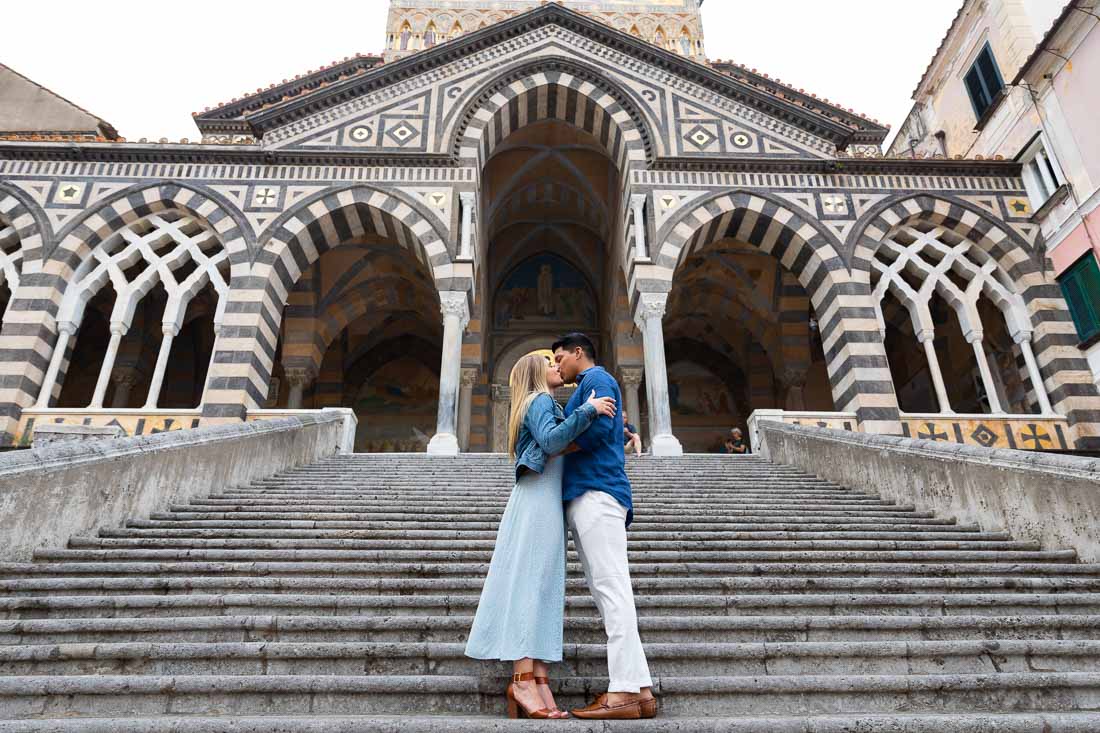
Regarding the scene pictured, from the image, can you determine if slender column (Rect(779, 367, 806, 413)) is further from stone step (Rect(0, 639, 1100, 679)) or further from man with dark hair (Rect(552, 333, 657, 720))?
man with dark hair (Rect(552, 333, 657, 720))

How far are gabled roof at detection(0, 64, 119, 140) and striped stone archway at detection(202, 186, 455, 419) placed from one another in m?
7.41

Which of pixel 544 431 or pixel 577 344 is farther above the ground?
pixel 577 344

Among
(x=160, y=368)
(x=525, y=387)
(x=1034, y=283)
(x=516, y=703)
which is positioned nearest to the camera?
(x=516, y=703)

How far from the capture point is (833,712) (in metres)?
2.92

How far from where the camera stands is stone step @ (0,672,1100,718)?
2908 mm

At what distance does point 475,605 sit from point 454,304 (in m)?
9.54

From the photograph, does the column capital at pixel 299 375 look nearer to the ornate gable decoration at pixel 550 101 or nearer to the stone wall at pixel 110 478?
the ornate gable decoration at pixel 550 101

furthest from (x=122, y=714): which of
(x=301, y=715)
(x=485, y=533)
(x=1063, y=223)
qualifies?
(x=1063, y=223)

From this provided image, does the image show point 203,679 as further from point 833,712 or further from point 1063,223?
point 1063,223

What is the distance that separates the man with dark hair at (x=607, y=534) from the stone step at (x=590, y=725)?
0.12 meters

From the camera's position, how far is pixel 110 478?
535 cm

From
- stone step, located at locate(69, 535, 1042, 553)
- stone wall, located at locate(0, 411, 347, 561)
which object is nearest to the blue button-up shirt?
stone step, located at locate(69, 535, 1042, 553)

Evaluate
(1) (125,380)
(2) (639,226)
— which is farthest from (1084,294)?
(1) (125,380)

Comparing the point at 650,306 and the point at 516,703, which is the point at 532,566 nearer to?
the point at 516,703
